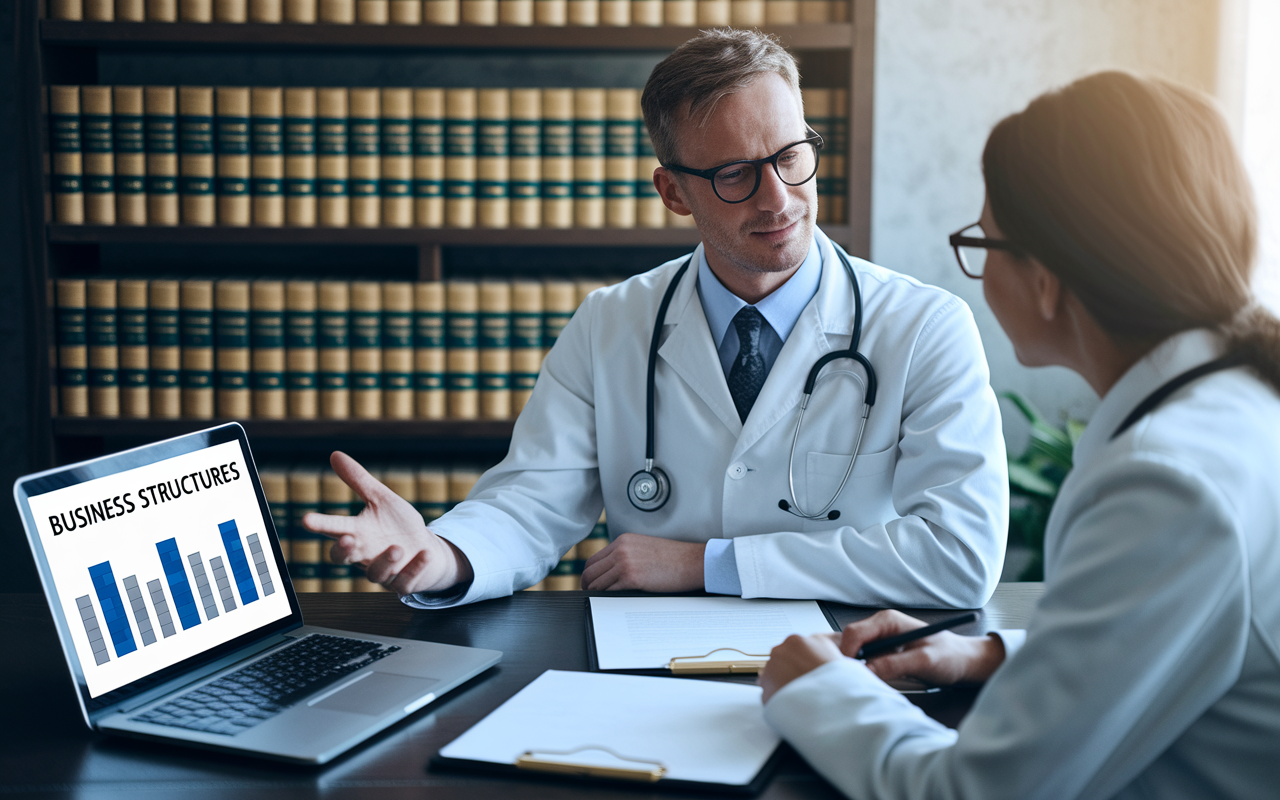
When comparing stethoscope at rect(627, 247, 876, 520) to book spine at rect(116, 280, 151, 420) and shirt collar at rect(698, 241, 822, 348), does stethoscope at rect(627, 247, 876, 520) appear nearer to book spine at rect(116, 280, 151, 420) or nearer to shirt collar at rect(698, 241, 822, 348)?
shirt collar at rect(698, 241, 822, 348)

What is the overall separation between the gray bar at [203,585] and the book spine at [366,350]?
1435 millimetres


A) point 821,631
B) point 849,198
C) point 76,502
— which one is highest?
point 849,198

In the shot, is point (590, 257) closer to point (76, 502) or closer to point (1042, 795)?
point (76, 502)

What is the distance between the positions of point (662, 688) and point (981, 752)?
0.35 m

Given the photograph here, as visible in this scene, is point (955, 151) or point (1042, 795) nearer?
point (1042, 795)

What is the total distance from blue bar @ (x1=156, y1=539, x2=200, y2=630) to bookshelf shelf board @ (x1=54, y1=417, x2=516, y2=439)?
1.43 metres

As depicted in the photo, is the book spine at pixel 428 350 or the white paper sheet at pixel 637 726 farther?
the book spine at pixel 428 350

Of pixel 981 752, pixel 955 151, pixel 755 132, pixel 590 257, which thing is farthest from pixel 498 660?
pixel 955 151

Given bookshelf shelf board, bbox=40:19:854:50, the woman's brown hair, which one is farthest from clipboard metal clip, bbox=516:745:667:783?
bookshelf shelf board, bbox=40:19:854:50

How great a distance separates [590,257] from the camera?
2727 millimetres

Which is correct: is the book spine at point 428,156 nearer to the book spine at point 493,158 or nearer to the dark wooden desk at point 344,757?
the book spine at point 493,158

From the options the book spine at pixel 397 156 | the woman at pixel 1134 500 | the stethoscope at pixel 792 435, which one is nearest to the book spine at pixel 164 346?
the book spine at pixel 397 156

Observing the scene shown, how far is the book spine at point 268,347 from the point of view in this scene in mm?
2389

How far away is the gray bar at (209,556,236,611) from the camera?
1.03m
